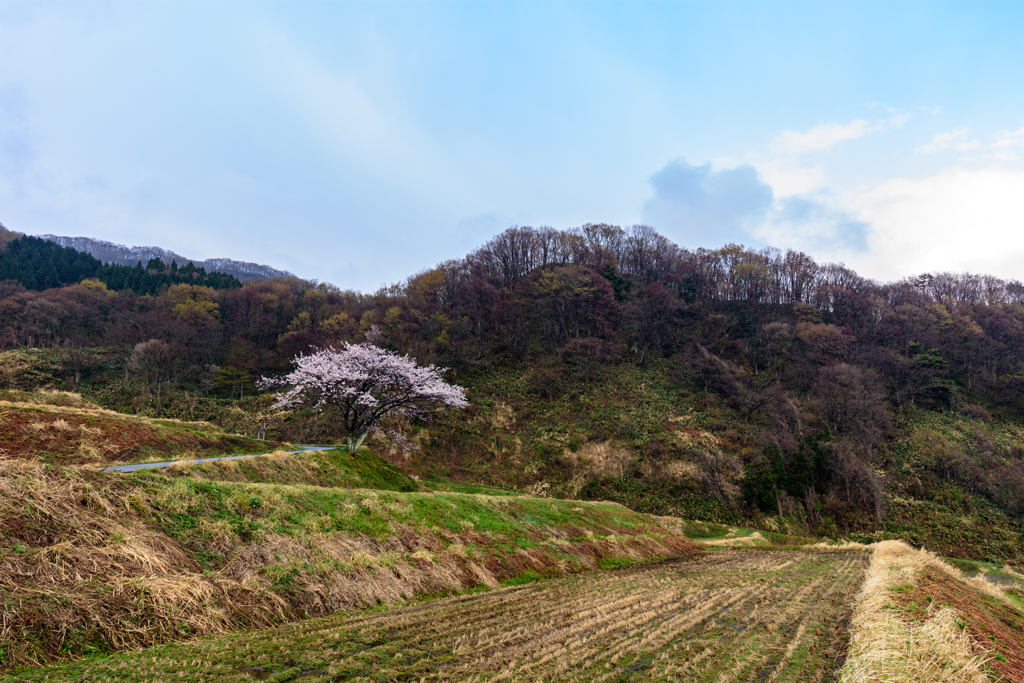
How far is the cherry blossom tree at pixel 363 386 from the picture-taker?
24266 millimetres

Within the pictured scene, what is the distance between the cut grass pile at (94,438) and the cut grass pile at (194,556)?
4.86 metres

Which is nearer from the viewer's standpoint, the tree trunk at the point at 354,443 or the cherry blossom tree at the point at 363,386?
the tree trunk at the point at 354,443

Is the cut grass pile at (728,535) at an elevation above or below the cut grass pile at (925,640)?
below

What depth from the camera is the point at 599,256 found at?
277 feet

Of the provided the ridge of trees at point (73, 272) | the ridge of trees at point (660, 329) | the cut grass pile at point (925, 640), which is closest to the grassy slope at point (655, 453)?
the ridge of trees at point (660, 329)

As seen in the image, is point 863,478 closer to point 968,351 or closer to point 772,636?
point 772,636

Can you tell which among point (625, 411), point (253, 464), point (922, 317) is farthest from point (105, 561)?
point (922, 317)

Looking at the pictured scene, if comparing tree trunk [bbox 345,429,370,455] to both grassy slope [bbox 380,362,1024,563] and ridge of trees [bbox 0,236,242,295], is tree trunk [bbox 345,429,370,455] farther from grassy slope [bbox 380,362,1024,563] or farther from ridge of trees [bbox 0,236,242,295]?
ridge of trees [bbox 0,236,242,295]

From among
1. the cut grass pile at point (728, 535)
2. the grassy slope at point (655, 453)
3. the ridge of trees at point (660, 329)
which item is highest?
the ridge of trees at point (660, 329)

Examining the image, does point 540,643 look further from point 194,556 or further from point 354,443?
point 354,443

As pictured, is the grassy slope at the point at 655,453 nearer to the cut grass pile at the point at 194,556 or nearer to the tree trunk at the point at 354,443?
the tree trunk at the point at 354,443

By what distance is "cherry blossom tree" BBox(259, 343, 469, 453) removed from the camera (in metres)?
24.3

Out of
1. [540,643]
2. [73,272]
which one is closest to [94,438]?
[540,643]

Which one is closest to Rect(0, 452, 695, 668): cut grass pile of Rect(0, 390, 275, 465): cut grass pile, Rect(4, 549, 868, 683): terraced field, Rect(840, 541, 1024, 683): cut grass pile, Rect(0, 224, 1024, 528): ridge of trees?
Rect(4, 549, 868, 683): terraced field
